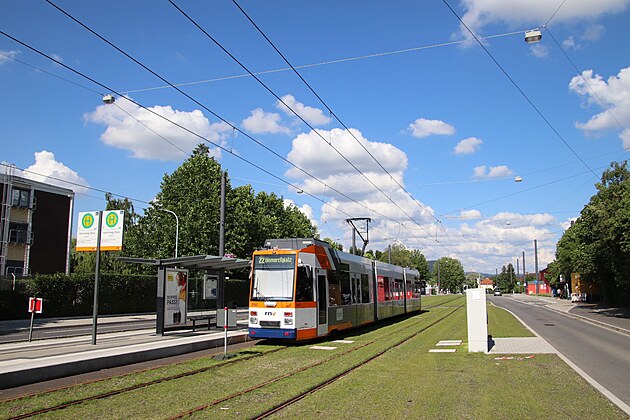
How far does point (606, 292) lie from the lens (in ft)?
179

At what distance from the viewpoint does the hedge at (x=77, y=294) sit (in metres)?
32.3

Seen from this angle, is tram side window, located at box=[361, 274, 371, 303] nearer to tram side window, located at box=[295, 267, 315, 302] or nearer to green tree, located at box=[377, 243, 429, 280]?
tram side window, located at box=[295, 267, 315, 302]

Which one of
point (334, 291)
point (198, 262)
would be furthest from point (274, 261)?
point (198, 262)

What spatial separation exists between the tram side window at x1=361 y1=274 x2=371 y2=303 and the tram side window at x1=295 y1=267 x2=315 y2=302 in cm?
604

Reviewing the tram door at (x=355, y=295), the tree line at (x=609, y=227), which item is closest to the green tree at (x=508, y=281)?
the tree line at (x=609, y=227)

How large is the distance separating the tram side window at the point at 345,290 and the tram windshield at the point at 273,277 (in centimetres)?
350

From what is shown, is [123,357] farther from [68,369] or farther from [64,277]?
[64,277]

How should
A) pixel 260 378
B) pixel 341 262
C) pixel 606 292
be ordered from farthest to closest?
pixel 606 292, pixel 341 262, pixel 260 378

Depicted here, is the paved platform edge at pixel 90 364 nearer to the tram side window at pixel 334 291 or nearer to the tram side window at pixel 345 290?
the tram side window at pixel 334 291

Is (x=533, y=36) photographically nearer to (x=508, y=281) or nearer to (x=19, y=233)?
(x=19, y=233)

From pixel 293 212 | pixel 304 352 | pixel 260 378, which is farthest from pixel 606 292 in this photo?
pixel 260 378

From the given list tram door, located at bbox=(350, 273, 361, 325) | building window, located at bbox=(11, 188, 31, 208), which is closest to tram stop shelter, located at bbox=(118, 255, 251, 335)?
tram door, located at bbox=(350, 273, 361, 325)

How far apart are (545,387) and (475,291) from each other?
19.3ft

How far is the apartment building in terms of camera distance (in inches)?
1802
